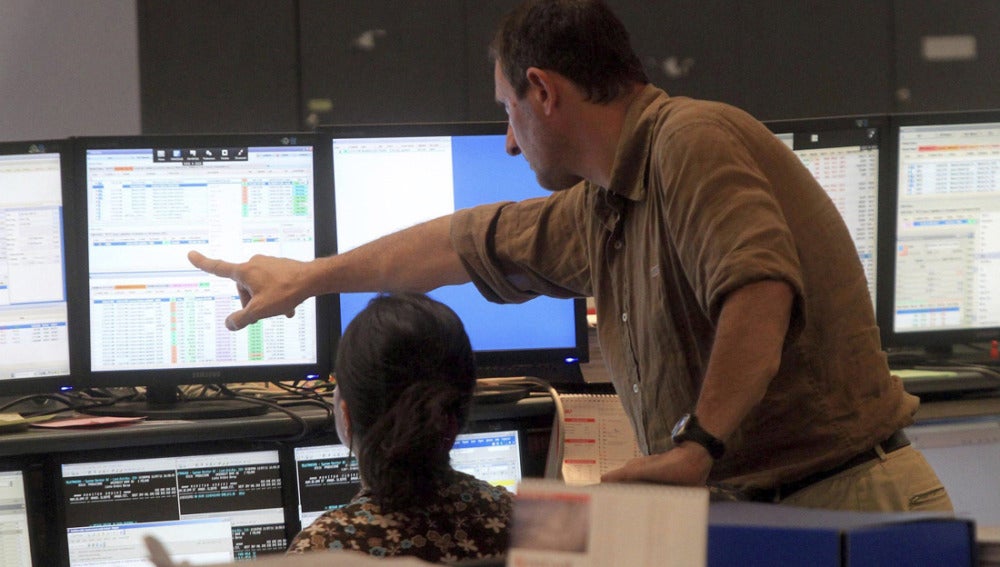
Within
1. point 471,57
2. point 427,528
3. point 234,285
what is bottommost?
point 427,528

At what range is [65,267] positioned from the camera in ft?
5.75

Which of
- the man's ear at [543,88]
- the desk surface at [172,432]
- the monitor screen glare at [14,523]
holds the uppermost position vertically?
the man's ear at [543,88]

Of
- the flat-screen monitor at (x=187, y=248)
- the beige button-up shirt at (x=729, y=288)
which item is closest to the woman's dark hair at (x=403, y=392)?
the beige button-up shirt at (x=729, y=288)

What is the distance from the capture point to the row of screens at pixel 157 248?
1743mm

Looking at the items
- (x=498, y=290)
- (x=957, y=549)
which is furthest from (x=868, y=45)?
(x=957, y=549)

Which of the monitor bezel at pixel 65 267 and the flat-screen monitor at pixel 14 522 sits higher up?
the monitor bezel at pixel 65 267

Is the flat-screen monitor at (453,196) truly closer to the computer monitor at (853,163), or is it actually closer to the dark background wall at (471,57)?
the computer monitor at (853,163)

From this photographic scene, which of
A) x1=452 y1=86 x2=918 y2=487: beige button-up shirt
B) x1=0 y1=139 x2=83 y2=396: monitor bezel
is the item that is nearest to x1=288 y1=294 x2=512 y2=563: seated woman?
x1=452 y1=86 x2=918 y2=487: beige button-up shirt

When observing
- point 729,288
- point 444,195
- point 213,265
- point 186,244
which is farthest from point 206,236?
point 729,288

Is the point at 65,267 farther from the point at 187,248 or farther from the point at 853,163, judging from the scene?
the point at 853,163

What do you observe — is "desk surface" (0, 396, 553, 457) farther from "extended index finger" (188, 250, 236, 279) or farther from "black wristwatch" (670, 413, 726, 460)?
"black wristwatch" (670, 413, 726, 460)

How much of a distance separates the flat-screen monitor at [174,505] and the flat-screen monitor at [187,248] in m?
0.10

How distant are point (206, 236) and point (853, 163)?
125cm

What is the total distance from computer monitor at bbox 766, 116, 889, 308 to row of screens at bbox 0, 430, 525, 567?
1080 millimetres
